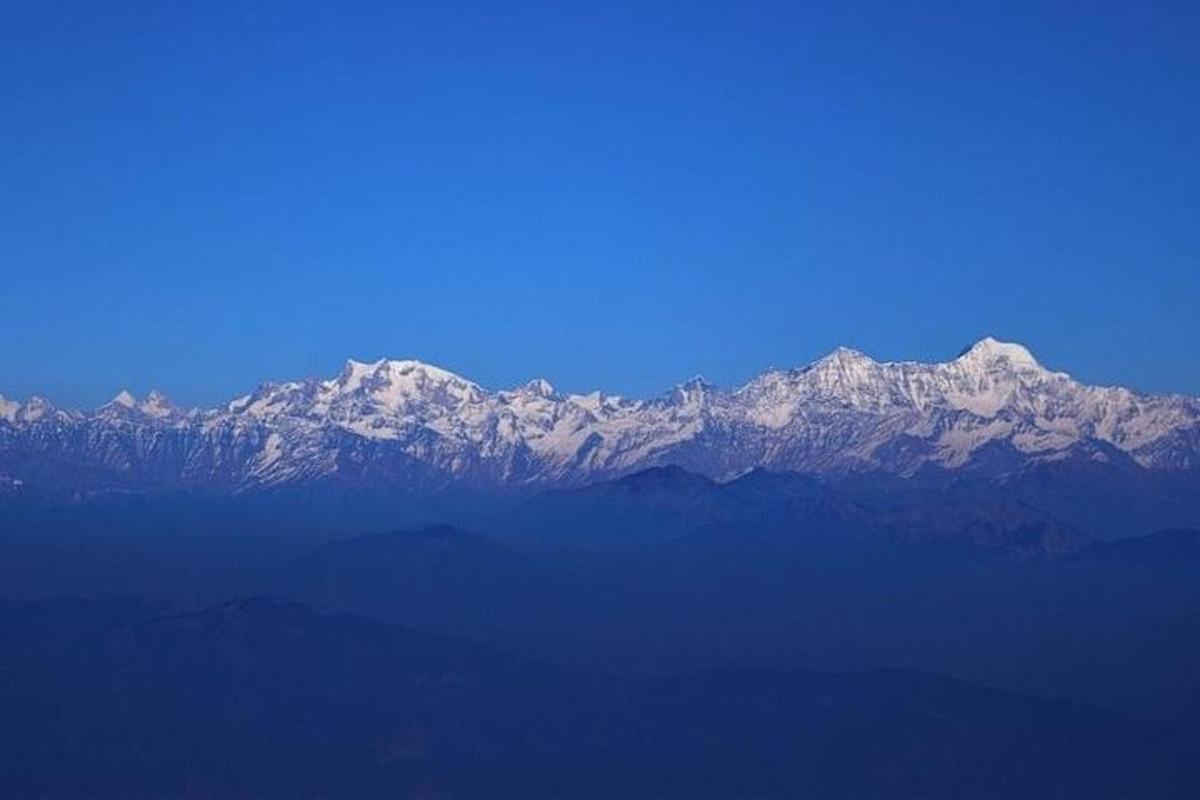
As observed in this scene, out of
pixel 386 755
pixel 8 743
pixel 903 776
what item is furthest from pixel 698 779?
pixel 8 743

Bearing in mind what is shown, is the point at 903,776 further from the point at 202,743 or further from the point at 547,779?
the point at 202,743

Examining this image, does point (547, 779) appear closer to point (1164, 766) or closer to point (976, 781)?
point (976, 781)

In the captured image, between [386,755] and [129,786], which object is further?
[386,755]

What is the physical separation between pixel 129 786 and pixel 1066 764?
107607 millimetres

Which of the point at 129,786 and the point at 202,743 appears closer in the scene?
the point at 129,786

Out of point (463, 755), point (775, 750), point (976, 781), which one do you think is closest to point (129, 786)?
point (463, 755)

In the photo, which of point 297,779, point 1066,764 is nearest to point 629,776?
point 297,779

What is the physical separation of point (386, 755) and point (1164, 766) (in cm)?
9090

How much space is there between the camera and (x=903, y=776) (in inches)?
7426

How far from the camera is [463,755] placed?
196 metres

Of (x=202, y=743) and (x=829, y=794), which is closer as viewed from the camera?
(x=829, y=794)

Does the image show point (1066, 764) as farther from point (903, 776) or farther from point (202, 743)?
point (202, 743)

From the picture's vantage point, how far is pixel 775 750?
199875mm

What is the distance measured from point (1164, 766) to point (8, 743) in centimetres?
13490
